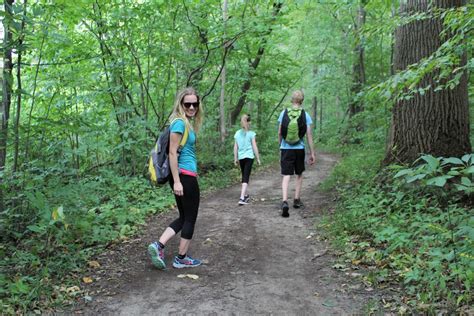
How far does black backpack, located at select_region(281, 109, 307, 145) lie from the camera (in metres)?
6.71

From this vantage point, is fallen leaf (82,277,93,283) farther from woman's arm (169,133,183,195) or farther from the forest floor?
woman's arm (169,133,183,195)

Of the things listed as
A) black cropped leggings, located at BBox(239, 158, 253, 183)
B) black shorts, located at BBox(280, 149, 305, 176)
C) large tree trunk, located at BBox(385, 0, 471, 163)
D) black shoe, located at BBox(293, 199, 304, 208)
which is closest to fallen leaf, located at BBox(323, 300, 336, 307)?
large tree trunk, located at BBox(385, 0, 471, 163)

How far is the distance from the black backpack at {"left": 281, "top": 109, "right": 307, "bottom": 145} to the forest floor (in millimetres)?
1444

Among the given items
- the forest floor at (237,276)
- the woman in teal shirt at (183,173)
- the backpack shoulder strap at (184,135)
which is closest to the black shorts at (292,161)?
the forest floor at (237,276)

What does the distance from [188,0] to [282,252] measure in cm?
651

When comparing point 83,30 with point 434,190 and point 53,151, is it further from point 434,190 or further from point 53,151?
point 434,190

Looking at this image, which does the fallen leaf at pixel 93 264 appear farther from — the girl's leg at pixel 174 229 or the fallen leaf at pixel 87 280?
the girl's leg at pixel 174 229

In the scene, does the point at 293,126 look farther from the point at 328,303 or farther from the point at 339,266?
the point at 328,303

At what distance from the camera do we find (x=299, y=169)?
22.9ft

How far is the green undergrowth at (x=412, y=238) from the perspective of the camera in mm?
3221

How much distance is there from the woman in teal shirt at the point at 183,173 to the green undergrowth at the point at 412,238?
2.02 meters

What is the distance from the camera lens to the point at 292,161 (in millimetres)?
6926

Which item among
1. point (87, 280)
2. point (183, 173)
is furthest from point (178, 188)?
point (87, 280)

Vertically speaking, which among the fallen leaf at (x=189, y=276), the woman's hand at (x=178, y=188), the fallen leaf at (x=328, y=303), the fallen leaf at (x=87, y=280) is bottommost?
the fallen leaf at (x=87, y=280)
